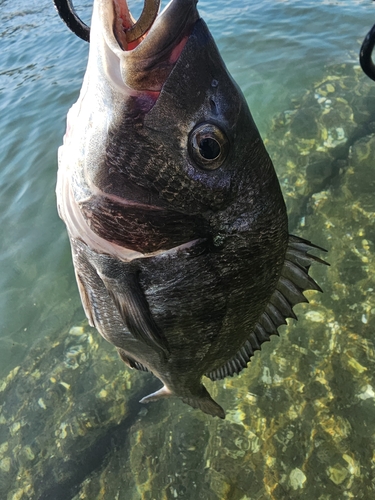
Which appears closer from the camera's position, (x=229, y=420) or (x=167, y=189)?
(x=167, y=189)

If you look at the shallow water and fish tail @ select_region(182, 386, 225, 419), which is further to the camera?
the shallow water

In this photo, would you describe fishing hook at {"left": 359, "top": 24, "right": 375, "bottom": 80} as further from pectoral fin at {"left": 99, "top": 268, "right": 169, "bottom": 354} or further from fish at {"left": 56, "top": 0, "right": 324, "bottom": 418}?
pectoral fin at {"left": 99, "top": 268, "right": 169, "bottom": 354}

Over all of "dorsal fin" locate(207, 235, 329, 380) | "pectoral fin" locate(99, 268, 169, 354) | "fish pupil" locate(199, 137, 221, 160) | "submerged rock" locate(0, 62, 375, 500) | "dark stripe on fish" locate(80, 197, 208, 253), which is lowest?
"submerged rock" locate(0, 62, 375, 500)

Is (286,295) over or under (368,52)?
under

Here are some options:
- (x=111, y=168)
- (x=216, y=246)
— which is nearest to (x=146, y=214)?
(x=111, y=168)

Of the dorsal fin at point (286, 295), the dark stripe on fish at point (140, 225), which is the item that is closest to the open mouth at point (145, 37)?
the dark stripe on fish at point (140, 225)

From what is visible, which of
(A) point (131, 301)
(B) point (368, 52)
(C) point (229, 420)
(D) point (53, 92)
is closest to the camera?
(A) point (131, 301)

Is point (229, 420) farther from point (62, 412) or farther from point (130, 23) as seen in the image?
point (130, 23)

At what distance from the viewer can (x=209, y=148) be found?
126 centimetres

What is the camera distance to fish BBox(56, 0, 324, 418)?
1.12 m

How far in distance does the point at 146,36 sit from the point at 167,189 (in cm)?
45

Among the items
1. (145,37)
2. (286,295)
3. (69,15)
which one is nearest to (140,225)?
(145,37)

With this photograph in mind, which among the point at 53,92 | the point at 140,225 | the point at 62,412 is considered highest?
the point at 140,225

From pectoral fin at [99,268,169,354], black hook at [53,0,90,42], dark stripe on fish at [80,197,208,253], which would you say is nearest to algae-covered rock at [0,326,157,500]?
pectoral fin at [99,268,169,354]
